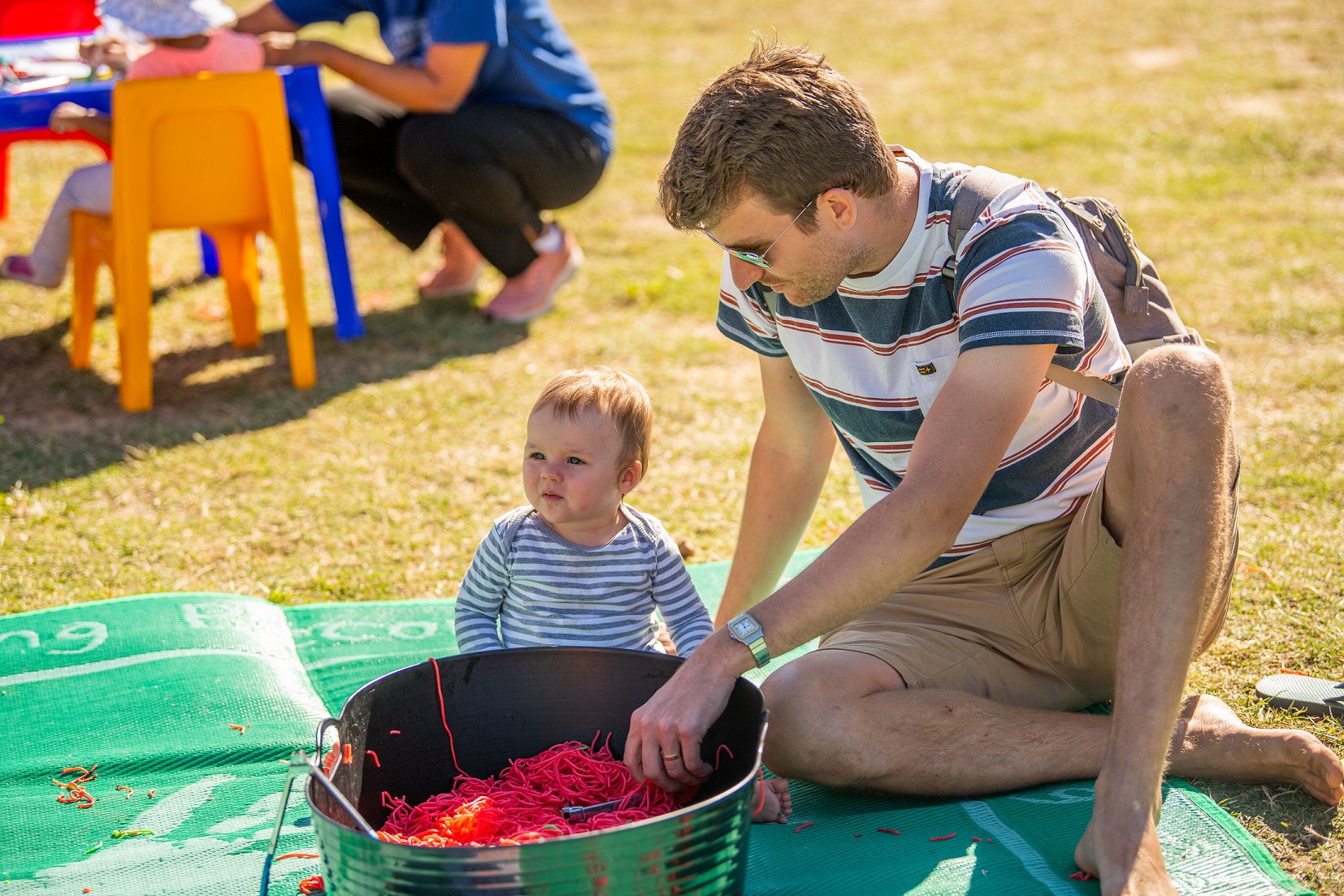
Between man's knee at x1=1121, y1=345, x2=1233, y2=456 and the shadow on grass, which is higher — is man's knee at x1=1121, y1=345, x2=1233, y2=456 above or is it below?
above

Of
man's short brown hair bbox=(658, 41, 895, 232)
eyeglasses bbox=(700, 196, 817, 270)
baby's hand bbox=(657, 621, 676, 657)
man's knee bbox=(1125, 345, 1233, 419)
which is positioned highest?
man's short brown hair bbox=(658, 41, 895, 232)

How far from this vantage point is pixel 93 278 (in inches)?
204

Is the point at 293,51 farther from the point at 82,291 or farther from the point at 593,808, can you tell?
the point at 593,808

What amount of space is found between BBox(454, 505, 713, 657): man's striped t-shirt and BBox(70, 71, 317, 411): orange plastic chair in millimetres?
2736

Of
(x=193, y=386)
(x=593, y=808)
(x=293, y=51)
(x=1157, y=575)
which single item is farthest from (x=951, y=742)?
(x=293, y=51)

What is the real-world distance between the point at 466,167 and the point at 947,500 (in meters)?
3.88

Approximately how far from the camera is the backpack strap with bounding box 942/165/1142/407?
2.25 metres

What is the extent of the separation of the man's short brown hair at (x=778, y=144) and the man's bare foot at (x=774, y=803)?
3.29 feet

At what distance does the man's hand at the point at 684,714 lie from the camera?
197cm

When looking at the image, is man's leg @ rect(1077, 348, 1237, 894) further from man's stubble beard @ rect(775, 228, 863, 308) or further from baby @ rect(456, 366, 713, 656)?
baby @ rect(456, 366, 713, 656)

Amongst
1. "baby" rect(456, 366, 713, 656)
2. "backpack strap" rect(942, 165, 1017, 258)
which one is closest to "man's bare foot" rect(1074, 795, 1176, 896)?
"baby" rect(456, 366, 713, 656)

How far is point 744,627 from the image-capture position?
2.01 meters

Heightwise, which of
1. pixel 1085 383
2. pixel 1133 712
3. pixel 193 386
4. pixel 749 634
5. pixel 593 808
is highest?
pixel 1085 383

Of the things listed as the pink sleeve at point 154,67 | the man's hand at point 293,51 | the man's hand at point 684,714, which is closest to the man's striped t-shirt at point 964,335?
the man's hand at point 684,714
